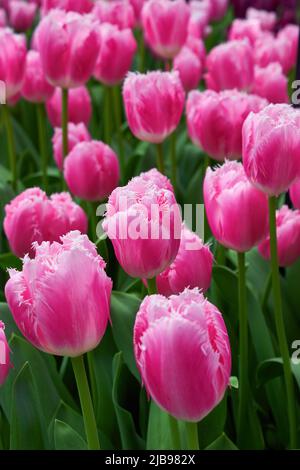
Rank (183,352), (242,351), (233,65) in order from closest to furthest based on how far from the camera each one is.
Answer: (183,352) → (242,351) → (233,65)

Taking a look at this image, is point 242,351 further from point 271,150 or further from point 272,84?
point 272,84

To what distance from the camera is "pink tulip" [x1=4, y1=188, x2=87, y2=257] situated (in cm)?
88

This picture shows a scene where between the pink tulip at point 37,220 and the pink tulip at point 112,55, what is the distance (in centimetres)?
51

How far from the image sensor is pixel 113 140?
1637 mm

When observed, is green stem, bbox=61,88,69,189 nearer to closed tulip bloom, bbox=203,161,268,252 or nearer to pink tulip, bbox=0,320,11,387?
closed tulip bloom, bbox=203,161,268,252

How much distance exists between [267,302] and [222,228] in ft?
1.10

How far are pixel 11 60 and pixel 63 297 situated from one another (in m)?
0.73

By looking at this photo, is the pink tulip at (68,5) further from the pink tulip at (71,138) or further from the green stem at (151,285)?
the green stem at (151,285)

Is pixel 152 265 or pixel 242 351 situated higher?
pixel 152 265

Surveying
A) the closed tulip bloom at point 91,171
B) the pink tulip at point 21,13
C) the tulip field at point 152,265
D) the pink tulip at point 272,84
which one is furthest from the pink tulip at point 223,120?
the pink tulip at point 21,13

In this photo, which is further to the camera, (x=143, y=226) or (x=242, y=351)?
(x=242, y=351)

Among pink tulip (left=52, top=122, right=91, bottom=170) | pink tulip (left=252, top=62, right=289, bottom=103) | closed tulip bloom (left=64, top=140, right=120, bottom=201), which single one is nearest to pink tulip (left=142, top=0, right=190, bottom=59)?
pink tulip (left=252, top=62, right=289, bottom=103)

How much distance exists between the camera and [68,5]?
4.41 ft

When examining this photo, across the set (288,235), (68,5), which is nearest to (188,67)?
(68,5)
